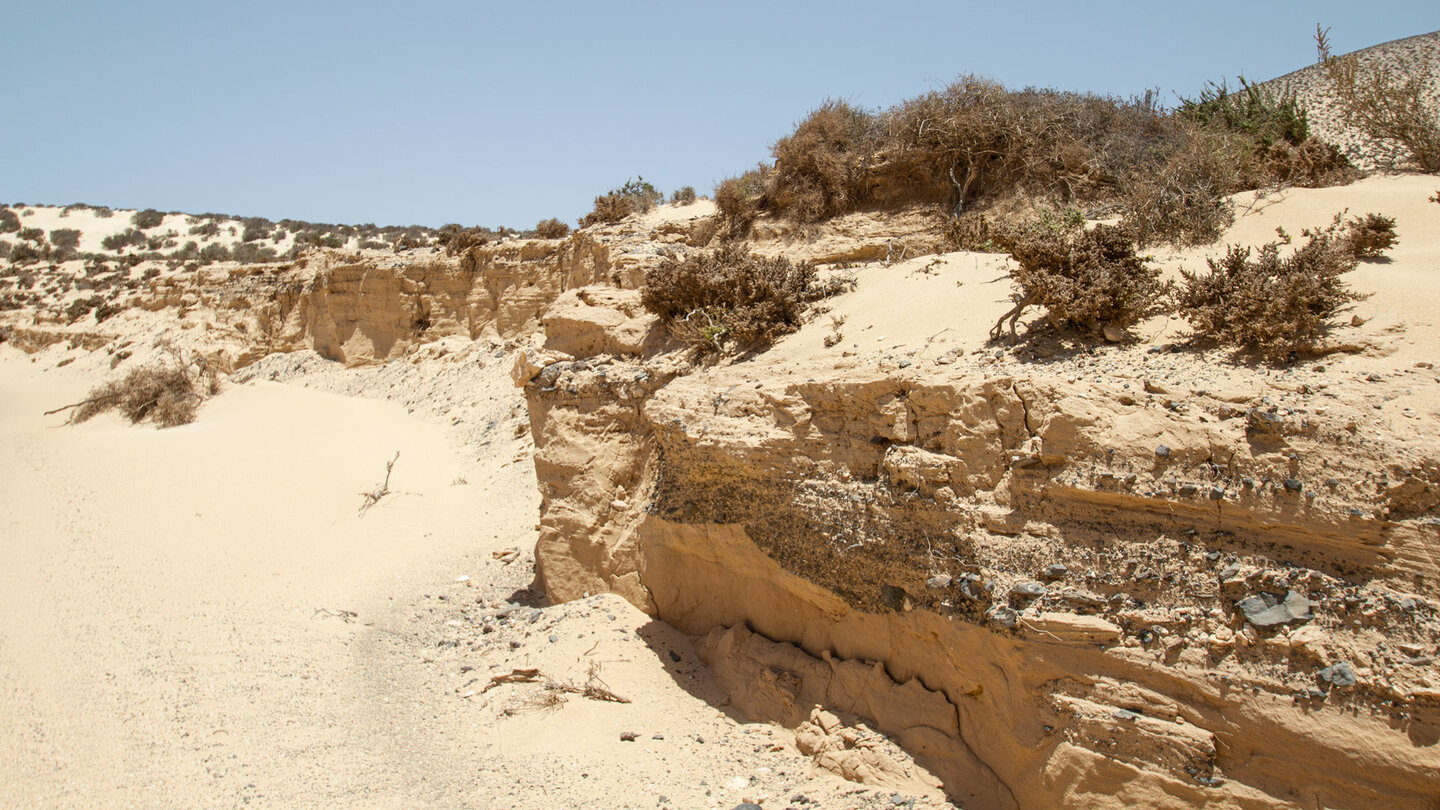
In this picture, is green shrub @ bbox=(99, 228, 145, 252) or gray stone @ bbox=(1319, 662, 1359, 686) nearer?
gray stone @ bbox=(1319, 662, 1359, 686)

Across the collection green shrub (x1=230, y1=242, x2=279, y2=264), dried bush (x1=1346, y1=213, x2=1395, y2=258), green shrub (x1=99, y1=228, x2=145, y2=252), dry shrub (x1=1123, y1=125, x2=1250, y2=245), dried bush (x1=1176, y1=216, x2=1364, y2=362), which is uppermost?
green shrub (x1=99, y1=228, x2=145, y2=252)

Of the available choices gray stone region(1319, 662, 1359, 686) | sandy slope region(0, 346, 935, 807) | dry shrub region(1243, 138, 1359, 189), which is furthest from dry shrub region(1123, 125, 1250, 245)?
sandy slope region(0, 346, 935, 807)

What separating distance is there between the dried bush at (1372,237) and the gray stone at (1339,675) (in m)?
2.95

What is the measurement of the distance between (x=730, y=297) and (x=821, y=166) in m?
3.80

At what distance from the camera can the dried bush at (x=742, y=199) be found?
10.8 meters

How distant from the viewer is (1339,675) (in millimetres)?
3270

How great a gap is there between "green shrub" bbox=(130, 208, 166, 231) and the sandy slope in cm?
3330

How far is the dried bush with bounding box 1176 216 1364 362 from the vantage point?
4.07 meters

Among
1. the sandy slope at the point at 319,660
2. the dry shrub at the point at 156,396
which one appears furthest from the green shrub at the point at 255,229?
the sandy slope at the point at 319,660

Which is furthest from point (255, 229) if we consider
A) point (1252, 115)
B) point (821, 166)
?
point (1252, 115)

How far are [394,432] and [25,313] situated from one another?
20522mm

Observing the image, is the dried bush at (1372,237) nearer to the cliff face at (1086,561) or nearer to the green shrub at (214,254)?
the cliff face at (1086,561)

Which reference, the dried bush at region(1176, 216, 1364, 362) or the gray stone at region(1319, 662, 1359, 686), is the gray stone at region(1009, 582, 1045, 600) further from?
the dried bush at region(1176, 216, 1364, 362)

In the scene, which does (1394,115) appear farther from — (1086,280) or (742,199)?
(742,199)
